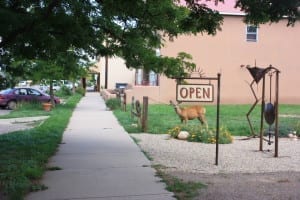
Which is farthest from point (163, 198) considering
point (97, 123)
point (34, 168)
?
point (97, 123)

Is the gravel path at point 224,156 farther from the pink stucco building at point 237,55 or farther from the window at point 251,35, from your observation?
the window at point 251,35

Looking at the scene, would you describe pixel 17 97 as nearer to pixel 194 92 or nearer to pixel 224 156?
pixel 224 156

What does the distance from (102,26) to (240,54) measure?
2271 centimetres

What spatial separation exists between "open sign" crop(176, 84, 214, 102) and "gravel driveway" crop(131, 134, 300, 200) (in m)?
1.27

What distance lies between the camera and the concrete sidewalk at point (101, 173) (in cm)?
709

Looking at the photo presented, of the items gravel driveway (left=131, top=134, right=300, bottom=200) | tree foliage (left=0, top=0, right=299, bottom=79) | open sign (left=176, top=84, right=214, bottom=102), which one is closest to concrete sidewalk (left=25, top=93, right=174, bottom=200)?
gravel driveway (left=131, top=134, right=300, bottom=200)

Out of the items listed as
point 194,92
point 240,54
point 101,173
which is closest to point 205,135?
point 194,92

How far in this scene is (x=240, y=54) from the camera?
33.4 meters

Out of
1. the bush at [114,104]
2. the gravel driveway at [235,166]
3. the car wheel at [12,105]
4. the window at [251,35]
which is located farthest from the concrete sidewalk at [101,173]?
the window at [251,35]

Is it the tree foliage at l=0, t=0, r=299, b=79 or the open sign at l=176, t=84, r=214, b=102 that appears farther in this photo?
the open sign at l=176, t=84, r=214, b=102

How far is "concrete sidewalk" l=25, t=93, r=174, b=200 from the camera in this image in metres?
7.09

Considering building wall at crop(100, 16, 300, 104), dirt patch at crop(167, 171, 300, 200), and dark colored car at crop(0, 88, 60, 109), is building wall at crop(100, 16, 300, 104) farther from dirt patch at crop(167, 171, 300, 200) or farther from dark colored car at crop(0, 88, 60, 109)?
dirt patch at crop(167, 171, 300, 200)

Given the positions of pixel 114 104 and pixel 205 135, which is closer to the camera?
pixel 205 135

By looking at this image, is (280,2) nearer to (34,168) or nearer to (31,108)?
(34,168)
